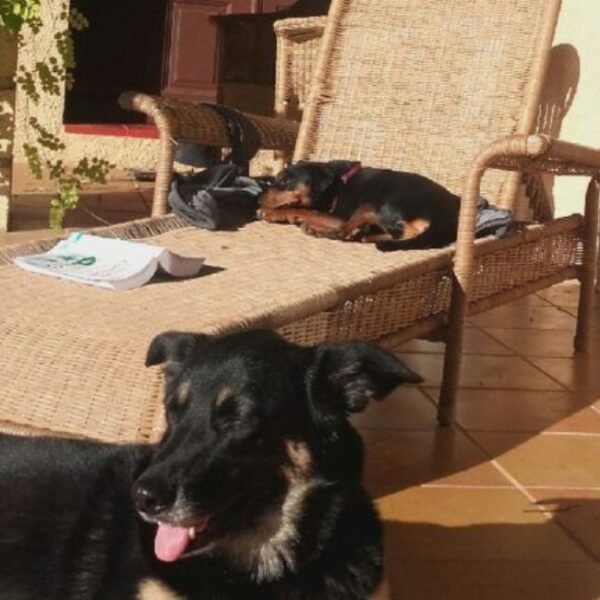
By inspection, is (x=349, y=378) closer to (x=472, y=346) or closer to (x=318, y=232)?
(x=318, y=232)

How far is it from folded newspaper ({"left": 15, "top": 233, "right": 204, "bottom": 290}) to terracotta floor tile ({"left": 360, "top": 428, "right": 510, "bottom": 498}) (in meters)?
0.70

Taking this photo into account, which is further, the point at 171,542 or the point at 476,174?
the point at 476,174

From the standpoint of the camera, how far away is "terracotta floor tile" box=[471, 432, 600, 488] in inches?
133

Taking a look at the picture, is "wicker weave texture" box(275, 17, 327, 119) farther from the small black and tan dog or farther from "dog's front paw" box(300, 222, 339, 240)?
"dog's front paw" box(300, 222, 339, 240)

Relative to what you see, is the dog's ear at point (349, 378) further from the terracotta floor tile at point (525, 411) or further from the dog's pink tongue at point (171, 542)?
the terracotta floor tile at point (525, 411)

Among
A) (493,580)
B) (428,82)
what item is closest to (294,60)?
(428,82)

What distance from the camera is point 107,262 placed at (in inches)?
130

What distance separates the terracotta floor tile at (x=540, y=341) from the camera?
183 inches

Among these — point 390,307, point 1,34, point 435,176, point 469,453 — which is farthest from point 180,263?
point 1,34

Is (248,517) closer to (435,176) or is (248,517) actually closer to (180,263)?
(180,263)

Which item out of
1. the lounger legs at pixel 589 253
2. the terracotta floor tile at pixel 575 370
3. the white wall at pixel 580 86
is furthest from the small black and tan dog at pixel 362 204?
the white wall at pixel 580 86

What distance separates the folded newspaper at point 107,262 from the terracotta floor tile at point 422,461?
70 cm

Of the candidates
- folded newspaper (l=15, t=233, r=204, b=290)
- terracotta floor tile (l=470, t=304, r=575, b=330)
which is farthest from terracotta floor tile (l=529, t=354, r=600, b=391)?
folded newspaper (l=15, t=233, r=204, b=290)

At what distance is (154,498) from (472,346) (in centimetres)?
282
